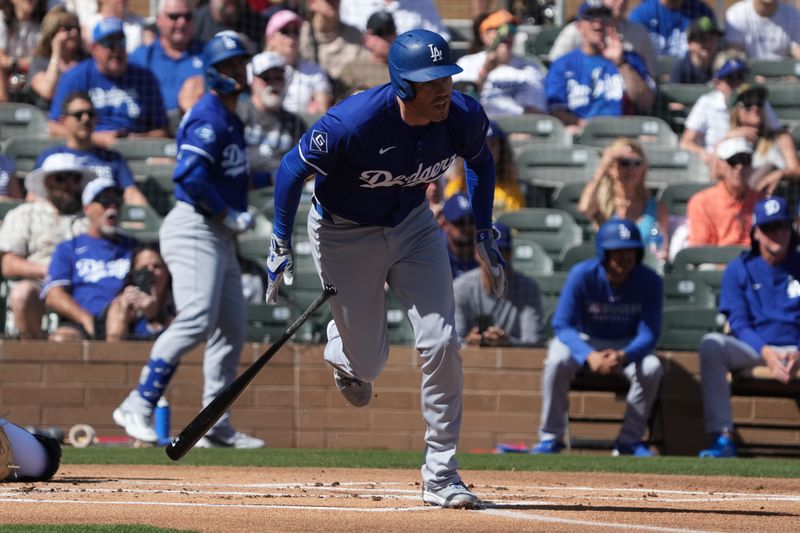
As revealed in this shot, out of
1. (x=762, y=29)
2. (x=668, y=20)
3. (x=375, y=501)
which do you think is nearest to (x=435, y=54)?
(x=375, y=501)

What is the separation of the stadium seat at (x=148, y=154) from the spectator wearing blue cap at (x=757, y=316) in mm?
4597

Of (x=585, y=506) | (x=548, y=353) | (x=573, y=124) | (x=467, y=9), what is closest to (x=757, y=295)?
(x=548, y=353)

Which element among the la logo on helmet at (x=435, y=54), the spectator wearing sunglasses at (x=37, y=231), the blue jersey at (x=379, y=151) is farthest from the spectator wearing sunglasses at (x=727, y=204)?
the la logo on helmet at (x=435, y=54)

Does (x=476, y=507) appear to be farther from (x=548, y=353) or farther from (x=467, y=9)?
(x=467, y=9)

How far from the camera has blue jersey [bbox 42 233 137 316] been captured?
10.2m

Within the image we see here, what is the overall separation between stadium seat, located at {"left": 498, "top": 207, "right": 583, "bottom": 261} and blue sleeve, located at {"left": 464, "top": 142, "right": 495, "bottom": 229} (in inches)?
192

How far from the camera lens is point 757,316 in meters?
9.95

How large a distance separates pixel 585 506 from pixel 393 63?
203 cm

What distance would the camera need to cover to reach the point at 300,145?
5.71 metres

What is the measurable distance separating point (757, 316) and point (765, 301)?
12cm

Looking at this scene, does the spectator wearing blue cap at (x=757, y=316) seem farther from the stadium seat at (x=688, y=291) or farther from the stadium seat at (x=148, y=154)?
A: the stadium seat at (x=148, y=154)

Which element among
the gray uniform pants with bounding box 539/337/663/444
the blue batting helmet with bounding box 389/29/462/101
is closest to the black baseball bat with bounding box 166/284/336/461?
the blue batting helmet with bounding box 389/29/462/101

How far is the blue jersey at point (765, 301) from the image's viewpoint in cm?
989

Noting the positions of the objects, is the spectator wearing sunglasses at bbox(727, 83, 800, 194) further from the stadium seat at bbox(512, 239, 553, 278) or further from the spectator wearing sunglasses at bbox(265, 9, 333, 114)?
the spectator wearing sunglasses at bbox(265, 9, 333, 114)
